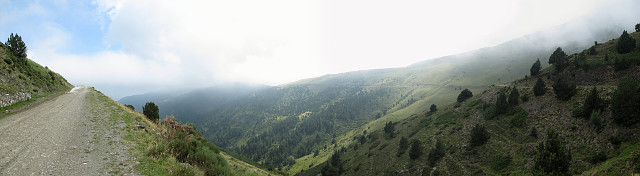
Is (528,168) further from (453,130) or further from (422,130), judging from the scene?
(422,130)

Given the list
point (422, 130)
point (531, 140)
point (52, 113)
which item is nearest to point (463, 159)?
point (531, 140)

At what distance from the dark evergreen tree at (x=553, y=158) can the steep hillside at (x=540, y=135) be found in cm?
7

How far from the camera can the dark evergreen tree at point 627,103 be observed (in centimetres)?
2284

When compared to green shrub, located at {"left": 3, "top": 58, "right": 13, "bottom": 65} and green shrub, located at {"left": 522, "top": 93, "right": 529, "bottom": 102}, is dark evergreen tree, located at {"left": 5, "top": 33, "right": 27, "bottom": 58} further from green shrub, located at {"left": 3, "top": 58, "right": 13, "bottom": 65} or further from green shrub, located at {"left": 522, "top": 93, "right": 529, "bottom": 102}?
green shrub, located at {"left": 522, "top": 93, "right": 529, "bottom": 102}

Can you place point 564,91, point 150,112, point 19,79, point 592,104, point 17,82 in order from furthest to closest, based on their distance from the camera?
point 564,91, point 150,112, point 592,104, point 19,79, point 17,82

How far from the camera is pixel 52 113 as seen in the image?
1892 centimetres

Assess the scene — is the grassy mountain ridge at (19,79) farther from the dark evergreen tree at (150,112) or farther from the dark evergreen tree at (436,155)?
the dark evergreen tree at (436,155)

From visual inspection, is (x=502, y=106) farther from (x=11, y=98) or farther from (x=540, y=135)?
(x=11, y=98)

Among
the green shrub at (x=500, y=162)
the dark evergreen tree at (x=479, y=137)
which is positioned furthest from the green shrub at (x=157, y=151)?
the dark evergreen tree at (x=479, y=137)

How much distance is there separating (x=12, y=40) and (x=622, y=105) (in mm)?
85538

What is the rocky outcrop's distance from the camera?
21.3 meters

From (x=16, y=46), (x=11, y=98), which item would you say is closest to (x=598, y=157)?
(x=11, y=98)

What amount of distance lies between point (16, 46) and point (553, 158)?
74.8 meters

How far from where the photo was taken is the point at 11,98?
895 inches
